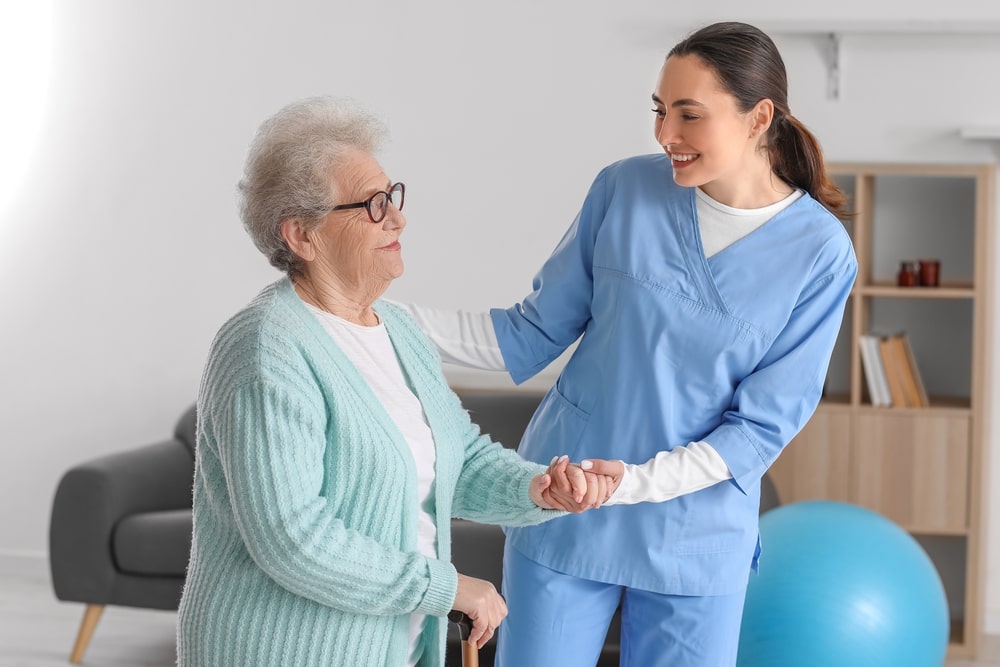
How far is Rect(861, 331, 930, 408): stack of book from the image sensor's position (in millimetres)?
3826

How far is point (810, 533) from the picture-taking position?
2.94m

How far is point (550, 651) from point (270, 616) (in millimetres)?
619

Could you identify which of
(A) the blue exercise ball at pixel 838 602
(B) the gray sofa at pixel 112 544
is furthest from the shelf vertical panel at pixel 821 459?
(A) the blue exercise ball at pixel 838 602

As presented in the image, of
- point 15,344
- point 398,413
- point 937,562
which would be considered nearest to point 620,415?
point 398,413

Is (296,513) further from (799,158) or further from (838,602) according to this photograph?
(838,602)

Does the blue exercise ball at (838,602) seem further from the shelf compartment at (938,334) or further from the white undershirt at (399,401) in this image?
the white undershirt at (399,401)

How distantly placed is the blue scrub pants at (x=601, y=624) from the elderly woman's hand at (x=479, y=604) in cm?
44

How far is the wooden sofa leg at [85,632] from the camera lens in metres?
3.62

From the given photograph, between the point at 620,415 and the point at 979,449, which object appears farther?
the point at 979,449

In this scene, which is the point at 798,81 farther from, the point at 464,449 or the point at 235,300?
the point at 464,449

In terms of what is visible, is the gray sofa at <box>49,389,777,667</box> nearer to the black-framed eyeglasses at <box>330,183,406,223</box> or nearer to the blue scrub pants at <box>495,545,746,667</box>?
the blue scrub pants at <box>495,545,746,667</box>

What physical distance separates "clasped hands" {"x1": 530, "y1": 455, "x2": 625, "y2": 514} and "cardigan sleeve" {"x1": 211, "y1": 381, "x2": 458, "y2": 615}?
0.91 feet

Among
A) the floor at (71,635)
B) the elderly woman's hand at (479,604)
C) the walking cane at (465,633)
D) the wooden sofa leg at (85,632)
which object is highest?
the elderly woman's hand at (479,604)

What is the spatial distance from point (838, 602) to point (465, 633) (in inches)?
59.8
